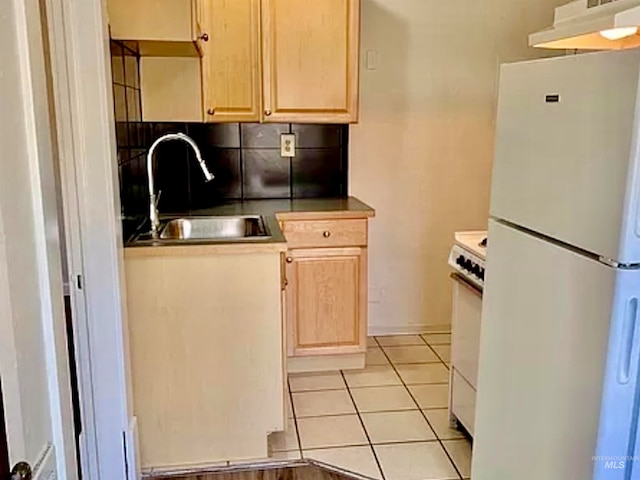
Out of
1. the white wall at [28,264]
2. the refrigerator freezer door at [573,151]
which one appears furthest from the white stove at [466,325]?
the white wall at [28,264]

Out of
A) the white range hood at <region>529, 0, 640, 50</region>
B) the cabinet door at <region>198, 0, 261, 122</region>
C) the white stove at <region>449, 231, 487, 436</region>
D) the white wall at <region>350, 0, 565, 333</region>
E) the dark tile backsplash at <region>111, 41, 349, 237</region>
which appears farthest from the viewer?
the white wall at <region>350, 0, 565, 333</region>

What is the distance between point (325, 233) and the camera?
3.09 metres

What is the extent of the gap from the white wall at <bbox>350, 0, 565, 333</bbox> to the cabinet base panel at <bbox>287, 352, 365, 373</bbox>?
565 millimetres

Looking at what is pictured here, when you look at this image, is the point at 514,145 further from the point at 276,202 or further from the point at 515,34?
the point at 515,34

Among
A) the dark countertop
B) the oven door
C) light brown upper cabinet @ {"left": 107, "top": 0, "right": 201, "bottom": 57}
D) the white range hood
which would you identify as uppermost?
light brown upper cabinet @ {"left": 107, "top": 0, "right": 201, "bottom": 57}

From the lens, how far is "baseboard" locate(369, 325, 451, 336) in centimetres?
387

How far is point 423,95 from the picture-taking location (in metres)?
3.62

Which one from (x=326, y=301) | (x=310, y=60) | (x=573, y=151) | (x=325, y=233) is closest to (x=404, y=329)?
(x=326, y=301)

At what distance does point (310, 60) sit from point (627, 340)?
7.45 ft

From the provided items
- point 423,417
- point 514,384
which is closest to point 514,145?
point 514,384

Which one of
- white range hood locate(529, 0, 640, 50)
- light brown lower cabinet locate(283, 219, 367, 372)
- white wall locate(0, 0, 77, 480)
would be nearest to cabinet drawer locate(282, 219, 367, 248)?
light brown lower cabinet locate(283, 219, 367, 372)

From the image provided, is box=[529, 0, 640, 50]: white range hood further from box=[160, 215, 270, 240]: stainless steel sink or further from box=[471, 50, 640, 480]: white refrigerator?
box=[160, 215, 270, 240]: stainless steel sink

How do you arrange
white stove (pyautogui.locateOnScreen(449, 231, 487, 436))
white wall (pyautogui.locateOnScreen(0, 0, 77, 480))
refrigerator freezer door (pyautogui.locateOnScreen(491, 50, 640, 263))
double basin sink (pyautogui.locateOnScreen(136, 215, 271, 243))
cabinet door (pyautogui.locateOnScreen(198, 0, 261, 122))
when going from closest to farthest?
white wall (pyautogui.locateOnScreen(0, 0, 77, 480)) < refrigerator freezer door (pyautogui.locateOnScreen(491, 50, 640, 263)) < white stove (pyautogui.locateOnScreen(449, 231, 487, 436)) < double basin sink (pyautogui.locateOnScreen(136, 215, 271, 243)) < cabinet door (pyautogui.locateOnScreen(198, 0, 261, 122))

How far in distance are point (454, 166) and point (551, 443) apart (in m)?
2.43
